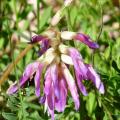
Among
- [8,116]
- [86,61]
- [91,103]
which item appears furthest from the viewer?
[86,61]

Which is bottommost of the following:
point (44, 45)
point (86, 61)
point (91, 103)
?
point (91, 103)

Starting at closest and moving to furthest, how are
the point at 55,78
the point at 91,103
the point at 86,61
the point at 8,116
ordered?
the point at 55,78
the point at 8,116
the point at 91,103
the point at 86,61

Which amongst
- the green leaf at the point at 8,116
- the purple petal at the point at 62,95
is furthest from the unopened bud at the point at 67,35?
the green leaf at the point at 8,116

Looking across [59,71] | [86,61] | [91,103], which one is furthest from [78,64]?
[86,61]

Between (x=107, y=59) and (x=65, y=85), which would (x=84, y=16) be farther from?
(x=65, y=85)

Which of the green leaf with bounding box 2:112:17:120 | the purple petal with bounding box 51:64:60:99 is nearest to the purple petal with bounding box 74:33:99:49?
the purple petal with bounding box 51:64:60:99

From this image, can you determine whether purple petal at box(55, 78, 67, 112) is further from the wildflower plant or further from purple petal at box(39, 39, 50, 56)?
purple petal at box(39, 39, 50, 56)

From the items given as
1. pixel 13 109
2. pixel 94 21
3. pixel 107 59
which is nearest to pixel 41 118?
pixel 13 109

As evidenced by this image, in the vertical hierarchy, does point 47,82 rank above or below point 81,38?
below

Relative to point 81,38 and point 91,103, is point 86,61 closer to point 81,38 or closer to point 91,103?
point 91,103
